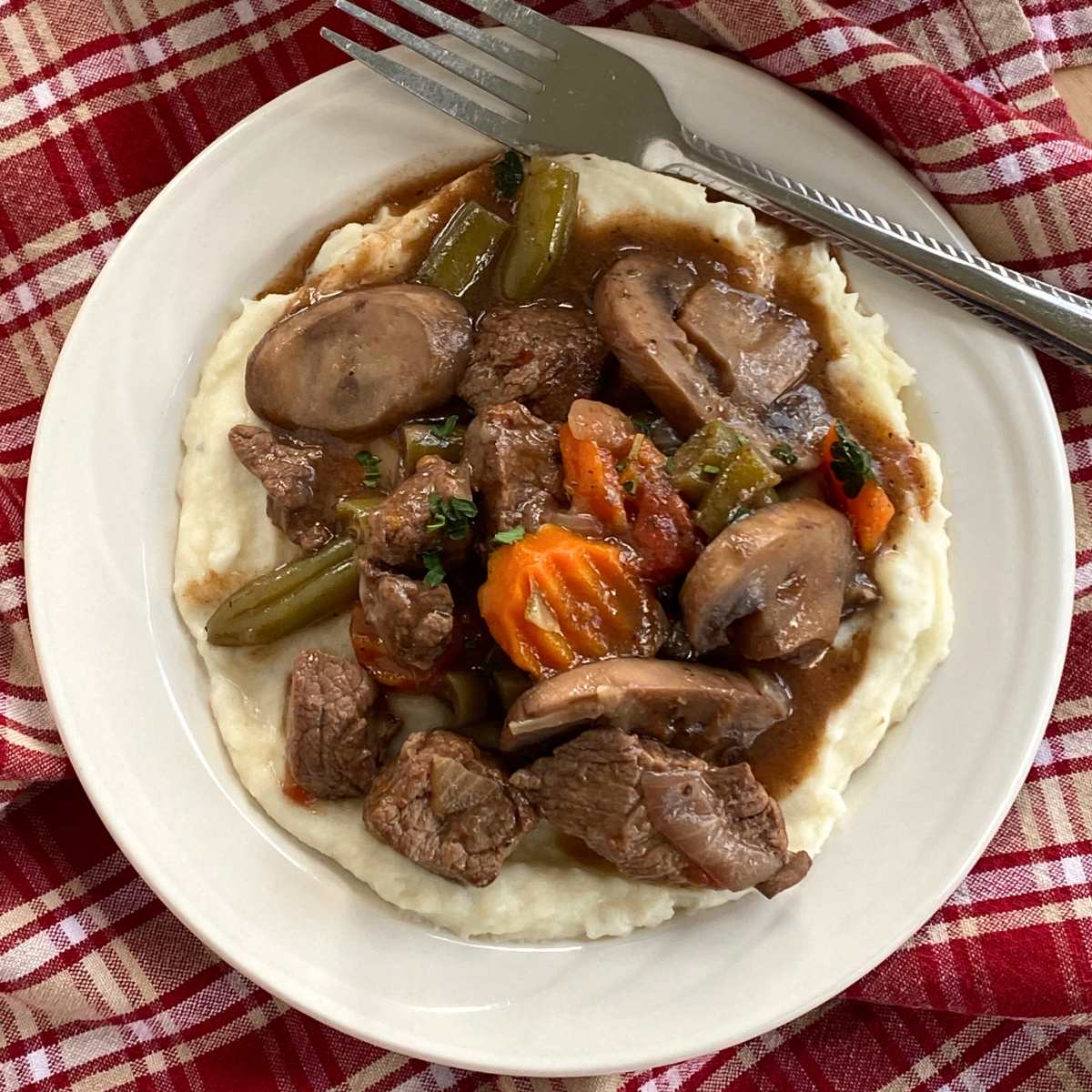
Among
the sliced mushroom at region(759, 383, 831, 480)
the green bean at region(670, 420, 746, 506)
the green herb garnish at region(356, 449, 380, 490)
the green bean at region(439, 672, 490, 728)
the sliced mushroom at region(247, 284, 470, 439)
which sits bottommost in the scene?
the green bean at region(439, 672, 490, 728)

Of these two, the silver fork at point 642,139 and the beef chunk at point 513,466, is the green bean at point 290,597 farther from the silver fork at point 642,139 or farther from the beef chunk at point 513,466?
the silver fork at point 642,139

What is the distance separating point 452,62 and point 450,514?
70.1 inches

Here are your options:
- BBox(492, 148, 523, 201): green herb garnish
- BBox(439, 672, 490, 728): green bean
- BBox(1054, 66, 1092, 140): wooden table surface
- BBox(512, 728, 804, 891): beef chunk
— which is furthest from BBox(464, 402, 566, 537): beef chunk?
BBox(1054, 66, 1092, 140): wooden table surface

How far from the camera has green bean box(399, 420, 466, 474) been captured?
4207 millimetres

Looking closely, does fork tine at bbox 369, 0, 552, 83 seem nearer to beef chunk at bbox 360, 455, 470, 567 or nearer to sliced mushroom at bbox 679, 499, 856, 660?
beef chunk at bbox 360, 455, 470, 567

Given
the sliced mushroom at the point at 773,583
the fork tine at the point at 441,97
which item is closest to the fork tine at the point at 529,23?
the fork tine at the point at 441,97

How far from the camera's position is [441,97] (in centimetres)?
429

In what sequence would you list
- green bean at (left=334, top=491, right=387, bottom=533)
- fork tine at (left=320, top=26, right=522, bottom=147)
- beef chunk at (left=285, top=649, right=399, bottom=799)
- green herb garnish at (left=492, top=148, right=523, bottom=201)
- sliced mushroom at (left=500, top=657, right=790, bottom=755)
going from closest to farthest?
sliced mushroom at (left=500, top=657, right=790, bottom=755), beef chunk at (left=285, top=649, right=399, bottom=799), green bean at (left=334, top=491, right=387, bottom=533), fork tine at (left=320, top=26, right=522, bottom=147), green herb garnish at (left=492, top=148, right=523, bottom=201)

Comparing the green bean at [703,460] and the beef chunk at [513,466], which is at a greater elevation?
the beef chunk at [513,466]

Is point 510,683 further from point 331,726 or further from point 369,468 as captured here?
point 369,468

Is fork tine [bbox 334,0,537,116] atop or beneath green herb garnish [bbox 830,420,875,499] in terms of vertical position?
atop

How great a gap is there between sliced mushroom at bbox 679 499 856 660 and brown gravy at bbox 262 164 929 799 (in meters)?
0.24

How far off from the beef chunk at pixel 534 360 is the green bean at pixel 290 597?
798 millimetres

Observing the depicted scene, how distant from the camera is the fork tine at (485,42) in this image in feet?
13.7
